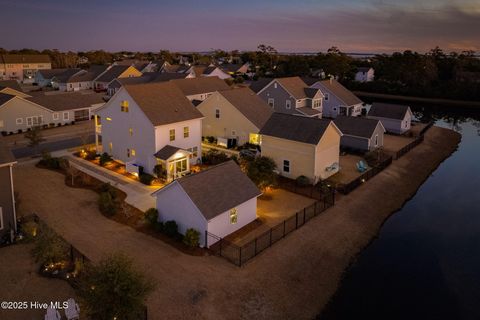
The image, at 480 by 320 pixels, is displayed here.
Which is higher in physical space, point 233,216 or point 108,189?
point 108,189

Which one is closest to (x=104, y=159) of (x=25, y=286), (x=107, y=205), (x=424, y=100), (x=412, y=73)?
(x=107, y=205)

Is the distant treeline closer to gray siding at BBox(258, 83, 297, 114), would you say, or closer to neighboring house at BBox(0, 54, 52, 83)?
gray siding at BBox(258, 83, 297, 114)

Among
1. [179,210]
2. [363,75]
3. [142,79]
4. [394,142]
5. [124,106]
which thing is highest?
[363,75]

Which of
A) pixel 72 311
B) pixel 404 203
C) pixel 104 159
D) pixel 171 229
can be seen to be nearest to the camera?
pixel 72 311

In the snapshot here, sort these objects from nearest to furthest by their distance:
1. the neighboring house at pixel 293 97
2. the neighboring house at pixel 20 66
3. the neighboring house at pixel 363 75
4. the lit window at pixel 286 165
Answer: the lit window at pixel 286 165, the neighboring house at pixel 293 97, the neighboring house at pixel 20 66, the neighboring house at pixel 363 75

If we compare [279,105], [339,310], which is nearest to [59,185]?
[339,310]

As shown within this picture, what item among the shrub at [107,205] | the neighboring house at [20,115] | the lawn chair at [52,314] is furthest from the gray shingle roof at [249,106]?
the lawn chair at [52,314]

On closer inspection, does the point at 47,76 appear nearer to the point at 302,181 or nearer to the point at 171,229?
the point at 302,181

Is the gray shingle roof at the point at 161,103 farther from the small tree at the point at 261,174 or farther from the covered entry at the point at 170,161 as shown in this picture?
the small tree at the point at 261,174
